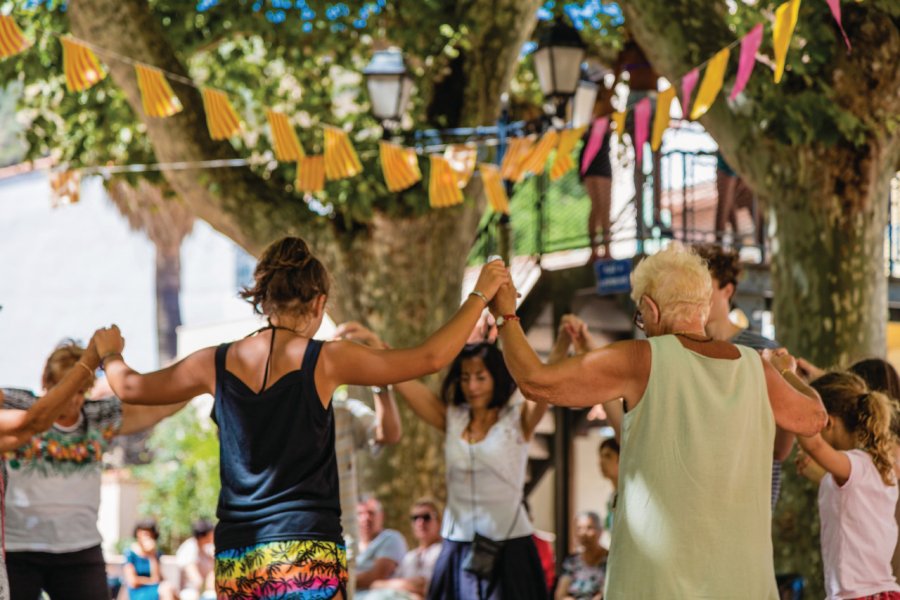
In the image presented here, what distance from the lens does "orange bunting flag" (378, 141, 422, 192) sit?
9547 mm

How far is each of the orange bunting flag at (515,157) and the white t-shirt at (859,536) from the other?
5163 millimetres

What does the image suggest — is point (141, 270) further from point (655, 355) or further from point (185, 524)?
point (655, 355)

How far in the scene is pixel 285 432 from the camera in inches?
150

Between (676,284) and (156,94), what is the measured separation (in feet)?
18.2

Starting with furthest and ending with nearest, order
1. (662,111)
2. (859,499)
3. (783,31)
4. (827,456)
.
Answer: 1. (662,111)
2. (783,31)
3. (859,499)
4. (827,456)

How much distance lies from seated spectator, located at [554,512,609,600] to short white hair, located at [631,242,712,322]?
11.9ft

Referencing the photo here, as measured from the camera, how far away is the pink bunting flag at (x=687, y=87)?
7.40 metres

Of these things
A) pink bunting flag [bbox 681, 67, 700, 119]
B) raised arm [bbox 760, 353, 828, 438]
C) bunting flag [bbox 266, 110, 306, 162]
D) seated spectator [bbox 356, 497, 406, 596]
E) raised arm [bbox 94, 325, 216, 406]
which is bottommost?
seated spectator [bbox 356, 497, 406, 596]

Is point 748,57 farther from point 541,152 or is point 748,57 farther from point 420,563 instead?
point 420,563

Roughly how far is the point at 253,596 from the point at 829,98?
4.94 m

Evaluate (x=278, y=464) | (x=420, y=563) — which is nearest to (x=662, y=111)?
(x=420, y=563)

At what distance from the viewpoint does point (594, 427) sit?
13789 mm

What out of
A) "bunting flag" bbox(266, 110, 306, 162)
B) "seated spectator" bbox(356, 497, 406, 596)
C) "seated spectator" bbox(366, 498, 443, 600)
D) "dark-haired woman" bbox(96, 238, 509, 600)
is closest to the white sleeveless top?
"dark-haired woman" bbox(96, 238, 509, 600)

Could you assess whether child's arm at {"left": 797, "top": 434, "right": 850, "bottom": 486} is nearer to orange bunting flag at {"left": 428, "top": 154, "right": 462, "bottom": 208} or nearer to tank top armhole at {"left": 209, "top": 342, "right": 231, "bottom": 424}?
tank top armhole at {"left": 209, "top": 342, "right": 231, "bottom": 424}
